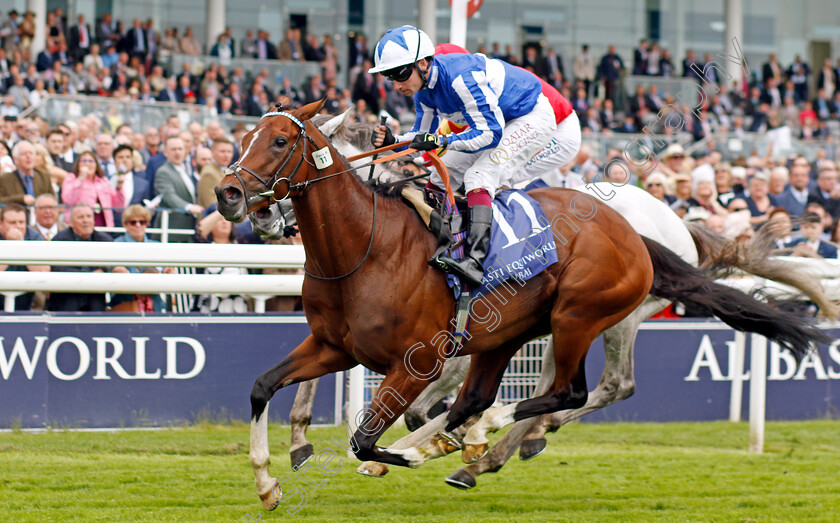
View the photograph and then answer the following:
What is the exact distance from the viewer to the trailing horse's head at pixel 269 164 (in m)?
3.54

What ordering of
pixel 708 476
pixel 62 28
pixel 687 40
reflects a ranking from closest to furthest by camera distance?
pixel 708 476, pixel 62 28, pixel 687 40

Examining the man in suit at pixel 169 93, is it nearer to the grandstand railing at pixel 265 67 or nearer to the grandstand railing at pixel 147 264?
the grandstand railing at pixel 265 67

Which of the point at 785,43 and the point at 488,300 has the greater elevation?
the point at 785,43

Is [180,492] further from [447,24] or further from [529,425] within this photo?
[447,24]

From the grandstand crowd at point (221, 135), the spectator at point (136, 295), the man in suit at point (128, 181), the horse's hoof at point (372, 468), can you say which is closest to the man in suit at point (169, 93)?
the grandstand crowd at point (221, 135)

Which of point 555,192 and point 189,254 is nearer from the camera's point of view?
point 555,192

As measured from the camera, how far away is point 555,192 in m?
4.63

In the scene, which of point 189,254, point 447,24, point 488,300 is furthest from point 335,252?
point 447,24

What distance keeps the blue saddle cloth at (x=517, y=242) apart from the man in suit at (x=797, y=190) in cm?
572

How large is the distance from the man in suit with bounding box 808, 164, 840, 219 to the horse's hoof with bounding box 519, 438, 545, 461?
18.9ft

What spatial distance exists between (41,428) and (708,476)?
3680mm

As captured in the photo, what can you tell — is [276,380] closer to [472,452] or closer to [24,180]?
[472,452]

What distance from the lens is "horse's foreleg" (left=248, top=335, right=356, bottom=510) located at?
4.11m

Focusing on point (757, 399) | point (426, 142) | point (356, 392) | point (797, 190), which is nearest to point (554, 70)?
point (797, 190)
